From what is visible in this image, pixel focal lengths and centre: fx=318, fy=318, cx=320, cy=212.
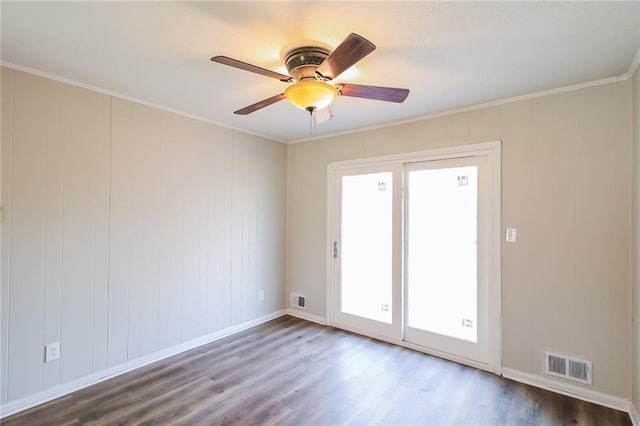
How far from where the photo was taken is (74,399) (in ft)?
7.79

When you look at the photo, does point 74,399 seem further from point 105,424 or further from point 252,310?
point 252,310

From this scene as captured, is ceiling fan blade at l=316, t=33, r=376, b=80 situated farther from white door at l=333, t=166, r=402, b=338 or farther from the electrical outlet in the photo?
the electrical outlet

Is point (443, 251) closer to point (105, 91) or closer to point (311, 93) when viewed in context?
point (311, 93)

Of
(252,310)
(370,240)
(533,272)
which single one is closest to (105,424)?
(252,310)

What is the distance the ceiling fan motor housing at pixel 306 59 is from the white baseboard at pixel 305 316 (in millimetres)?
3034

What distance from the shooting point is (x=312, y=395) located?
2461 mm

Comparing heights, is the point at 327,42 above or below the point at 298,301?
above

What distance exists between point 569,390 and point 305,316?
9.06ft

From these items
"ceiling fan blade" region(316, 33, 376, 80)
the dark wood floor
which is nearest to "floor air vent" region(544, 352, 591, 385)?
the dark wood floor

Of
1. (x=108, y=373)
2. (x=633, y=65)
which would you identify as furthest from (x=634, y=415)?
(x=108, y=373)

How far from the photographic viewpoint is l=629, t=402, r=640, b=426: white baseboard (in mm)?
2076

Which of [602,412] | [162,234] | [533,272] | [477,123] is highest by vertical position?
[477,123]

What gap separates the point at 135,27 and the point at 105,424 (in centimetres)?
248

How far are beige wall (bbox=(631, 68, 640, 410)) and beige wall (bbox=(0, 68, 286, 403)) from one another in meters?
3.49
